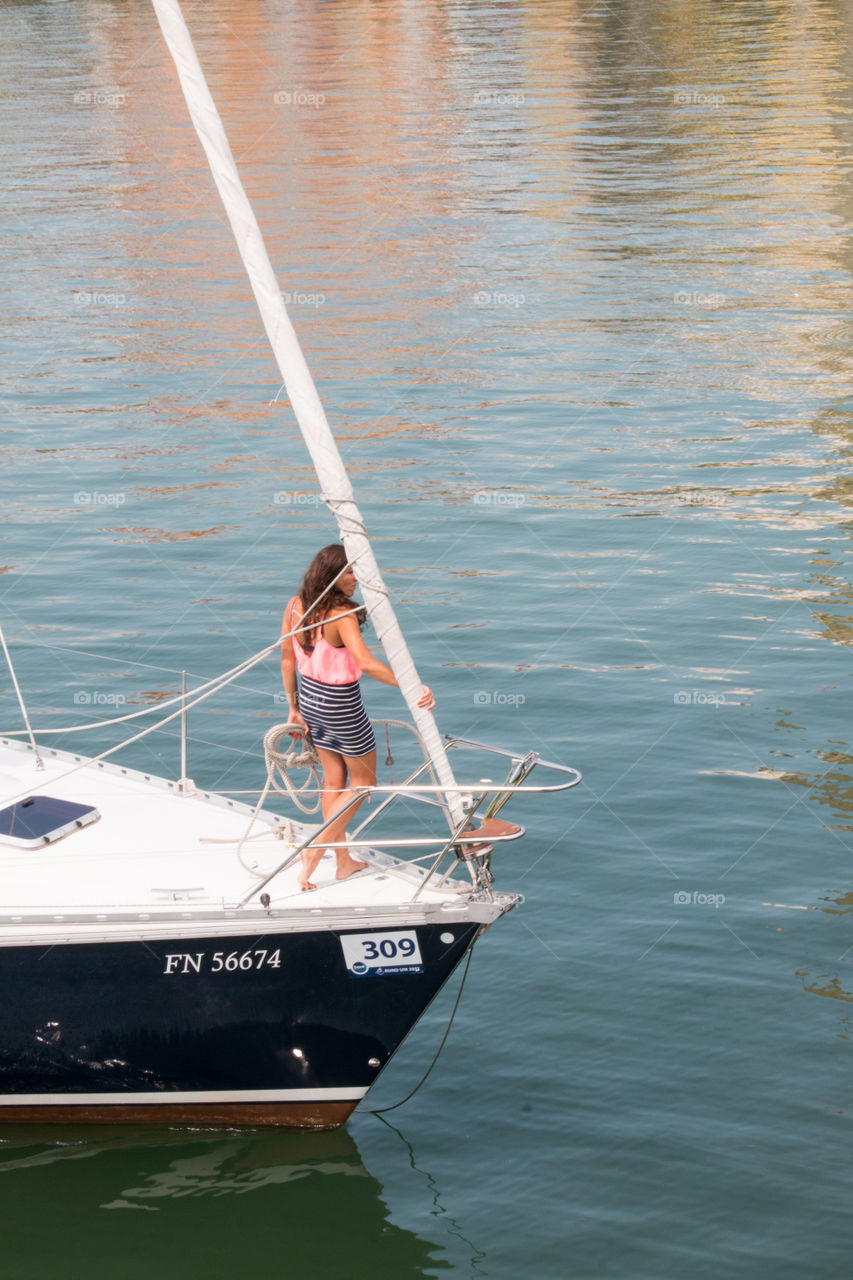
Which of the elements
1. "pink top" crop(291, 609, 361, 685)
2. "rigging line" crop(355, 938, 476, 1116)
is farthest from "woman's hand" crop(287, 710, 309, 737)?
"rigging line" crop(355, 938, 476, 1116)

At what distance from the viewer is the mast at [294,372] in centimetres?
825

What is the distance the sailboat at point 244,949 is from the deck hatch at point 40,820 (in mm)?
243

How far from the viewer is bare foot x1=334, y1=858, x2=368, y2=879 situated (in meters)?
9.06

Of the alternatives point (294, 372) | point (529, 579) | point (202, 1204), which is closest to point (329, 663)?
point (294, 372)

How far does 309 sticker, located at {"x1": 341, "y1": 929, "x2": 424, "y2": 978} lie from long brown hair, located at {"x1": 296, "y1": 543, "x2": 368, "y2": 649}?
63.1 inches

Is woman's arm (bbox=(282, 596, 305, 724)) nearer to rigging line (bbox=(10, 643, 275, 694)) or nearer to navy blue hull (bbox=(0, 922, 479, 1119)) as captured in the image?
navy blue hull (bbox=(0, 922, 479, 1119))

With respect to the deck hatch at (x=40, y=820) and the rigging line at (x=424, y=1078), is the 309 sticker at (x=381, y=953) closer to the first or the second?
the rigging line at (x=424, y=1078)

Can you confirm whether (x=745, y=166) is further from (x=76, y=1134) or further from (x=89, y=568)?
(x=76, y=1134)

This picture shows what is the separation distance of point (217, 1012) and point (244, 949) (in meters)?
0.42

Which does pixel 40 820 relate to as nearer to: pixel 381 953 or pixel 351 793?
pixel 351 793

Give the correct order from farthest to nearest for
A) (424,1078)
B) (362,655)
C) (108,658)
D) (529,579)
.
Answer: (529,579), (108,658), (424,1078), (362,655)

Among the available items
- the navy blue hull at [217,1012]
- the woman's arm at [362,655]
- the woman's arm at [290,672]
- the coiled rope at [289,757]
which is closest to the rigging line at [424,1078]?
the navy blue hull at [217,1012]

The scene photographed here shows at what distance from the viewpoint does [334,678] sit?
880cm

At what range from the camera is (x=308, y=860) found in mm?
8945
